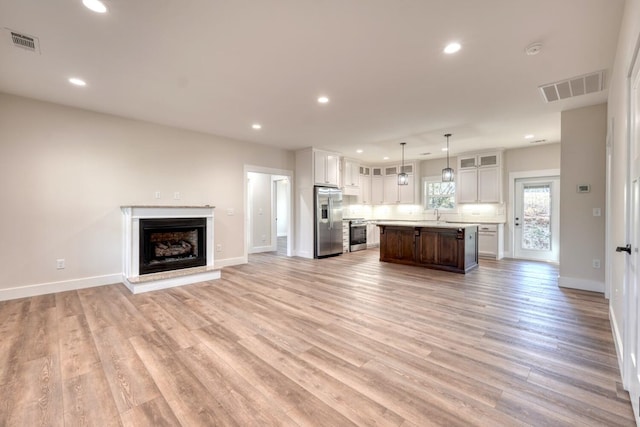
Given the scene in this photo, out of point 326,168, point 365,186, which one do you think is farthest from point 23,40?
point 365,186

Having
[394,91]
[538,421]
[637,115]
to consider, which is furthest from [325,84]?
[538,421]

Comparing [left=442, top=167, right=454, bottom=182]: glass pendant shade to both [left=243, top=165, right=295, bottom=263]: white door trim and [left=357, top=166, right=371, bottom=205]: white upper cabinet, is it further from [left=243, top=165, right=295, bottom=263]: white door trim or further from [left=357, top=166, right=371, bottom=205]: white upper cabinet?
[left=243, top=165, right=295, bottom=263]: white door trim

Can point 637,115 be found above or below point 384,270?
above

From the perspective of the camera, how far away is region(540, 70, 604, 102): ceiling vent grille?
128 inches

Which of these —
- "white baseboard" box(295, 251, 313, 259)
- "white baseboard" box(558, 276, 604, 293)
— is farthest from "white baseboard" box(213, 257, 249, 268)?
"white baseboard" box(558, 276, 604, 293)

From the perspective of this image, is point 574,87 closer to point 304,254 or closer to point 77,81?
point 304,254

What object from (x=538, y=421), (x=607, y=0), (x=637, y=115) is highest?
(x=607, y=0)

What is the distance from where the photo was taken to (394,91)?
11.9 ft

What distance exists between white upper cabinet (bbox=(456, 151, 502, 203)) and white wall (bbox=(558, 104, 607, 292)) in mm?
2697

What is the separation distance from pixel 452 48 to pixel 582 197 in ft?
11.1

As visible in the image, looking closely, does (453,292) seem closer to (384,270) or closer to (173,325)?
(384,270)

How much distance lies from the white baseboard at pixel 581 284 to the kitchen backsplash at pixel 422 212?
119 inches

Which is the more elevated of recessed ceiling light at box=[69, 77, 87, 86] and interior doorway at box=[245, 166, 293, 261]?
recessed ceiling light at box=[69, 77, 87, 86]

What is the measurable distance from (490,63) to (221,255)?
5517 millimetres
